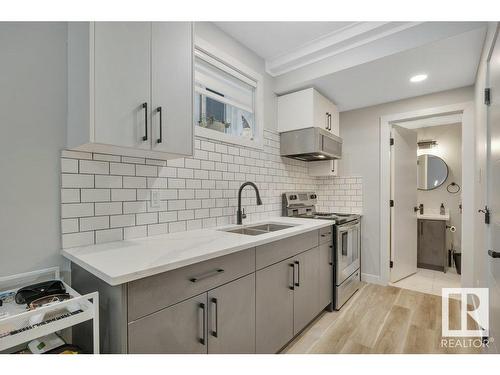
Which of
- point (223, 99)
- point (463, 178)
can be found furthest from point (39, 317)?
point (463, 178)

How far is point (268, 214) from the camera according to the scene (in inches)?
110

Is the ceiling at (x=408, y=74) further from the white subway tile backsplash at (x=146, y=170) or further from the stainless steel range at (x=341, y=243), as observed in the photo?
the white subway tile backsplash at (x=146, y=170)

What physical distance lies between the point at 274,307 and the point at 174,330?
0.80 metres

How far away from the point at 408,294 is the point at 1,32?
400 centimetres

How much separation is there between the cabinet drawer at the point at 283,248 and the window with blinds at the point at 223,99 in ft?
3.63

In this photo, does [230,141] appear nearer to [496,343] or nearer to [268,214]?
[268,214]

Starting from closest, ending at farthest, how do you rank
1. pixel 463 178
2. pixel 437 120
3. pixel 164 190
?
1. pixel 164 190
2. pixel 463 178
3. pixel 437 120

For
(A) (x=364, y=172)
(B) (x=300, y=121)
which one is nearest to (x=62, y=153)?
(B) (x=300, y=121)

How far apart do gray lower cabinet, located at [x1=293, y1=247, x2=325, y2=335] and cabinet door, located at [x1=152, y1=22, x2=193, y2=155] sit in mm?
1248

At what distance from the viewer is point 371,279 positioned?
10.8 ft

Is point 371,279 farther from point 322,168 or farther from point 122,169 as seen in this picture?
point 122,169

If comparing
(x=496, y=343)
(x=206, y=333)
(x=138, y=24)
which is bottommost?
(x=496, y=343)

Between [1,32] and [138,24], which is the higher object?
[138,24]
